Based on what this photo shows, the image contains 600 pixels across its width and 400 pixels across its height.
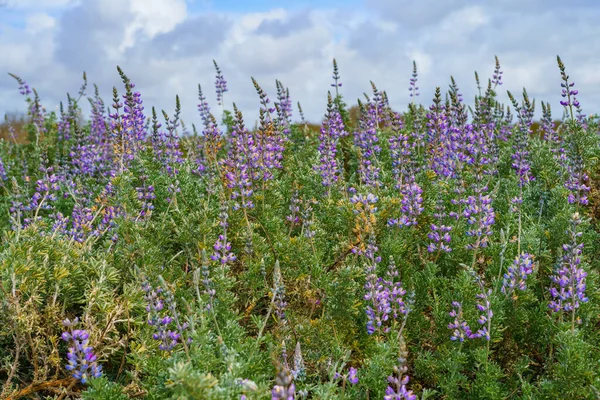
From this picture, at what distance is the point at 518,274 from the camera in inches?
156

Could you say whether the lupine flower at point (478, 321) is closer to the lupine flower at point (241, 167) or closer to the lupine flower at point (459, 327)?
the lupine flower at point (459, 327)

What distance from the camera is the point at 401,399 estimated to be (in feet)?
10.6

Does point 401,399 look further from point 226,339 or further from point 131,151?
point 131,151

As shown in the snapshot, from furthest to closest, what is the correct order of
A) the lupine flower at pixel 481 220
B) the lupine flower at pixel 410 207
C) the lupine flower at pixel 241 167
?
the lupine flower at pixel 241 167, the lupine flower at pixel 410 207, the lupine flower at pixel 481 220

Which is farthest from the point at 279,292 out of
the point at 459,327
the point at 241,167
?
the point at 241,167

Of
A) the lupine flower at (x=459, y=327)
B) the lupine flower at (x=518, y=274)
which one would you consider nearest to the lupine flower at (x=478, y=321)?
the lupine flower at (x=459, y=327)

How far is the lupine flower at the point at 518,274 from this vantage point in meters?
3.90

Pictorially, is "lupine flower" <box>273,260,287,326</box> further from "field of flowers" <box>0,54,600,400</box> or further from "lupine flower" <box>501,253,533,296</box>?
"lupine flower" <box>501,253,533,296</box>

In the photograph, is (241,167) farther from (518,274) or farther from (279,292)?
(518,274)

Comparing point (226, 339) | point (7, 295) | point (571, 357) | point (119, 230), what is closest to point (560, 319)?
point (571, 357)

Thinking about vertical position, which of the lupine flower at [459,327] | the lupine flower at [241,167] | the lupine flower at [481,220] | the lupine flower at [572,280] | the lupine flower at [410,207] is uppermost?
the lupine flower at [241,167]

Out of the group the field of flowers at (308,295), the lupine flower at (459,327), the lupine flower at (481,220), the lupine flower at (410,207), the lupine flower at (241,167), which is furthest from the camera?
the lupine flower at (241,167)

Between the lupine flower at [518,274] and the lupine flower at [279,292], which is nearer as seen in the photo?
the lupine flower at [279,292]

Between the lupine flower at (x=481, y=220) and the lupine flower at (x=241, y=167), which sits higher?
the lupine flower at (x=241, y=167)
